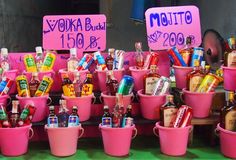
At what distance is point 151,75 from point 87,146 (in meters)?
0.52

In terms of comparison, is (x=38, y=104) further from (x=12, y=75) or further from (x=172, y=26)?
(x=172, y=26)

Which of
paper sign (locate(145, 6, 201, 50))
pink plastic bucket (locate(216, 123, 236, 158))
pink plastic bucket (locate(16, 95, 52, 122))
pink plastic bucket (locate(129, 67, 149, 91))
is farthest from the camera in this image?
paper sign (locate(145, 6, 201, 50))

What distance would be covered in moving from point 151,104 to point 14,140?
0.70 metres

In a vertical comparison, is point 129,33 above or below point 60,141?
above

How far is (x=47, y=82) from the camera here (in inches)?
69.1

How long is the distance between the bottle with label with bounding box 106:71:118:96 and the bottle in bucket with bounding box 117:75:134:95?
34mm

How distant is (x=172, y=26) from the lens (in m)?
1.95

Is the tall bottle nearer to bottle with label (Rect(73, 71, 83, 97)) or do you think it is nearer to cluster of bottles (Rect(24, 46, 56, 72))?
bottle with label (Rect(73, 71, 83, 97))

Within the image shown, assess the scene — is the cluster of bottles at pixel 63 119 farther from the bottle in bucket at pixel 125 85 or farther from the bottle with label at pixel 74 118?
the bottle in bucket at pixel 125 85

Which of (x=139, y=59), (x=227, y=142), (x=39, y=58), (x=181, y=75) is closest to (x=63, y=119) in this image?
(x=39, y=58)

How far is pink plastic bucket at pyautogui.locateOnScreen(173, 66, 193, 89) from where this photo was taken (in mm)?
1827

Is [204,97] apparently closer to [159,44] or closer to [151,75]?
[151,75]

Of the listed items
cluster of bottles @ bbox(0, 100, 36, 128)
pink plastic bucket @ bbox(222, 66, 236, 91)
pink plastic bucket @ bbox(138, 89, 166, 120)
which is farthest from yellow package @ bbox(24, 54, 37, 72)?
pink plastic bucket @ bbox(222, 66, 236, 91)

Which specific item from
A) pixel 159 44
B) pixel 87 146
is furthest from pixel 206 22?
pixel 87 146
